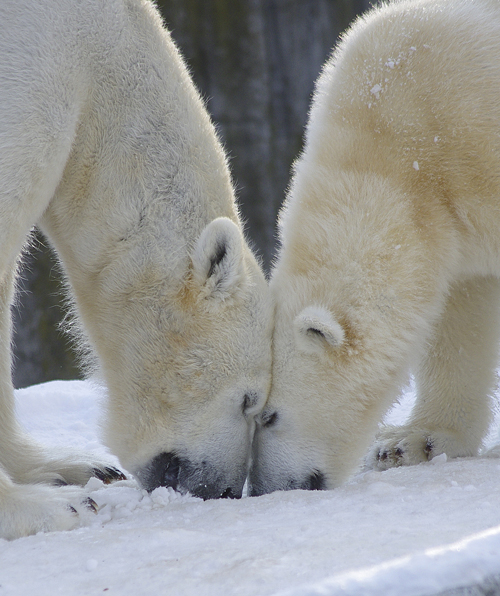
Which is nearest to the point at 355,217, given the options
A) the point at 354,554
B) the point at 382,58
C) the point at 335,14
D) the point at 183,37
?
the point at 382,58

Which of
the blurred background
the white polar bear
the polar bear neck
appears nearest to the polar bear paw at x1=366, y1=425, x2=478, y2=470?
the white polar bear

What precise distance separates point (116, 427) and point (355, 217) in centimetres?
108

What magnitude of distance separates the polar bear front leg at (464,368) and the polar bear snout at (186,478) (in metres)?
0.89

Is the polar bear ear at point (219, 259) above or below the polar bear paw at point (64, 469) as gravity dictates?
above

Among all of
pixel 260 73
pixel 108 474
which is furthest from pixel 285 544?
pixel 260 73

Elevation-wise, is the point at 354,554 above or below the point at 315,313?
below

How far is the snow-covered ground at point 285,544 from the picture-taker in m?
1.30

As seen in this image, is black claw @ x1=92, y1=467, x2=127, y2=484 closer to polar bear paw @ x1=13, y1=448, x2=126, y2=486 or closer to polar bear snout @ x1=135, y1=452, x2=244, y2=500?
polar bear paw @ x1=13, y1=448, x2=126, y2=486

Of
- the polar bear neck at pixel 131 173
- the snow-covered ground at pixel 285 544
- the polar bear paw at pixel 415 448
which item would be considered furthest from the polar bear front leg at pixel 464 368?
the polar bear neck at pixel 131 173

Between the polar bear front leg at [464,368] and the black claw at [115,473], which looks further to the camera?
the polar bear front leg at [464,368]

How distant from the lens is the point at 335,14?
822 centimetres

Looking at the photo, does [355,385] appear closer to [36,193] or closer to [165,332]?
[165,332]

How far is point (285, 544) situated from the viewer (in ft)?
5.28

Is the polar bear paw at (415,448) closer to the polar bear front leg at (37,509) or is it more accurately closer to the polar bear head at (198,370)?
the polar bear head at (198,370)
